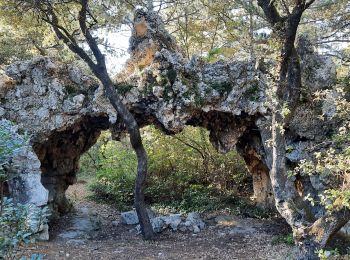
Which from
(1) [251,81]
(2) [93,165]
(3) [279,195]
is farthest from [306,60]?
(2) [93,165]

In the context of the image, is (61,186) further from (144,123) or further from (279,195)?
(279,195)

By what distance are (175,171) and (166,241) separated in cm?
532

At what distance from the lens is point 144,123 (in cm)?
1058

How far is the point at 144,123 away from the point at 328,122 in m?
4.64

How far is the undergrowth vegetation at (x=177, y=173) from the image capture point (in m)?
13.3

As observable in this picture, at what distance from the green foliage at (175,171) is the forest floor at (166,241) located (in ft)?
6.65

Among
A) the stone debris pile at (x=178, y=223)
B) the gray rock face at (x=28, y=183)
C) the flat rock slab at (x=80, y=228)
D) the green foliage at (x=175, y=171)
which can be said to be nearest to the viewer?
the gray rock face at (x=28, y=183)

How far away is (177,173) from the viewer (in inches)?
555

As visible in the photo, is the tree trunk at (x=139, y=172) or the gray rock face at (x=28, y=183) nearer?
the gray rock face at (x=28, y=183)

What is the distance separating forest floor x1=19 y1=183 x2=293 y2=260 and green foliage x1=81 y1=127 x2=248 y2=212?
203 centimetres

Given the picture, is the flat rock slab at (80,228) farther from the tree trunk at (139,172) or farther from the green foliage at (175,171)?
the green foliage at (175,171)

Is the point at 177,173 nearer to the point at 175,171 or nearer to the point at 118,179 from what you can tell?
the point at 175,171

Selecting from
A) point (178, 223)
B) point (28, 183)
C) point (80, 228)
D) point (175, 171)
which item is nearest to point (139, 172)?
point (178, 223)

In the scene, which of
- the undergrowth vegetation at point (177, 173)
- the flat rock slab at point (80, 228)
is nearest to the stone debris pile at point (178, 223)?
the flat rock slab at point (80, 228)
